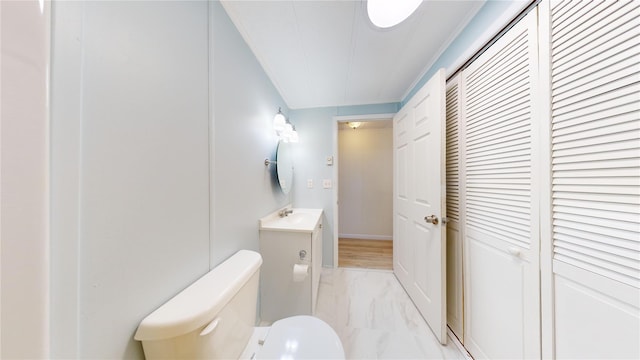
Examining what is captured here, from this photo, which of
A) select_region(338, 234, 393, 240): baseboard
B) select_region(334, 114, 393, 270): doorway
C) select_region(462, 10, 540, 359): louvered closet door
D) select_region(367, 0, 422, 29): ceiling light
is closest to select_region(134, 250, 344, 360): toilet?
select_region(462, 10, 540, 359): louvered closet door

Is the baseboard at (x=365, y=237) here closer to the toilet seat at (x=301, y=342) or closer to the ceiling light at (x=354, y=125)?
the ceiling light at (x=354, y=125)

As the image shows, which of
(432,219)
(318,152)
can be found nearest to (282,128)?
(318,152)

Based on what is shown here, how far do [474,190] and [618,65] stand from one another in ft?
2.34

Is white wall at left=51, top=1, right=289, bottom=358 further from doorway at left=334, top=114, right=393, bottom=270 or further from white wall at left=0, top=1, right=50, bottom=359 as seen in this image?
doorway at left=334, top=114, right=393, bottom=270

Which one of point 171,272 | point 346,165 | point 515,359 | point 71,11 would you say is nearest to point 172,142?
point 71,11

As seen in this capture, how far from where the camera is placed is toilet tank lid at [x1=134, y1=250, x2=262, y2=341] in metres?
0.56

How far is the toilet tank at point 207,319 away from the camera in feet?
1.83

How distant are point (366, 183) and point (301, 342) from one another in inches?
116

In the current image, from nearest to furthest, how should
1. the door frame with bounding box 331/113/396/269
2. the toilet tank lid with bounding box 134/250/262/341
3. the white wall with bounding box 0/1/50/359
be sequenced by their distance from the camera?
the white wall with bounding box 0/1/50/359 < the toilet tank lid with bounding box 134/250/262/341 < the door frame with bounding box 331/113/396/269

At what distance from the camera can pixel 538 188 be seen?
80cm

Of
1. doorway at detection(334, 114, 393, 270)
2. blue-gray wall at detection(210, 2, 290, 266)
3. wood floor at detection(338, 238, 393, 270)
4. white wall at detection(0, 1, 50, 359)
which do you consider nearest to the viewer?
white wall at detection(0, 1, 50, 359)

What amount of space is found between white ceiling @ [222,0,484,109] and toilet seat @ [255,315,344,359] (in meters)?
1.68

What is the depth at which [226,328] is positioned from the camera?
0.70 metres

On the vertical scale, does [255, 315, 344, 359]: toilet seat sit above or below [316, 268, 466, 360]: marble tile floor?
above
